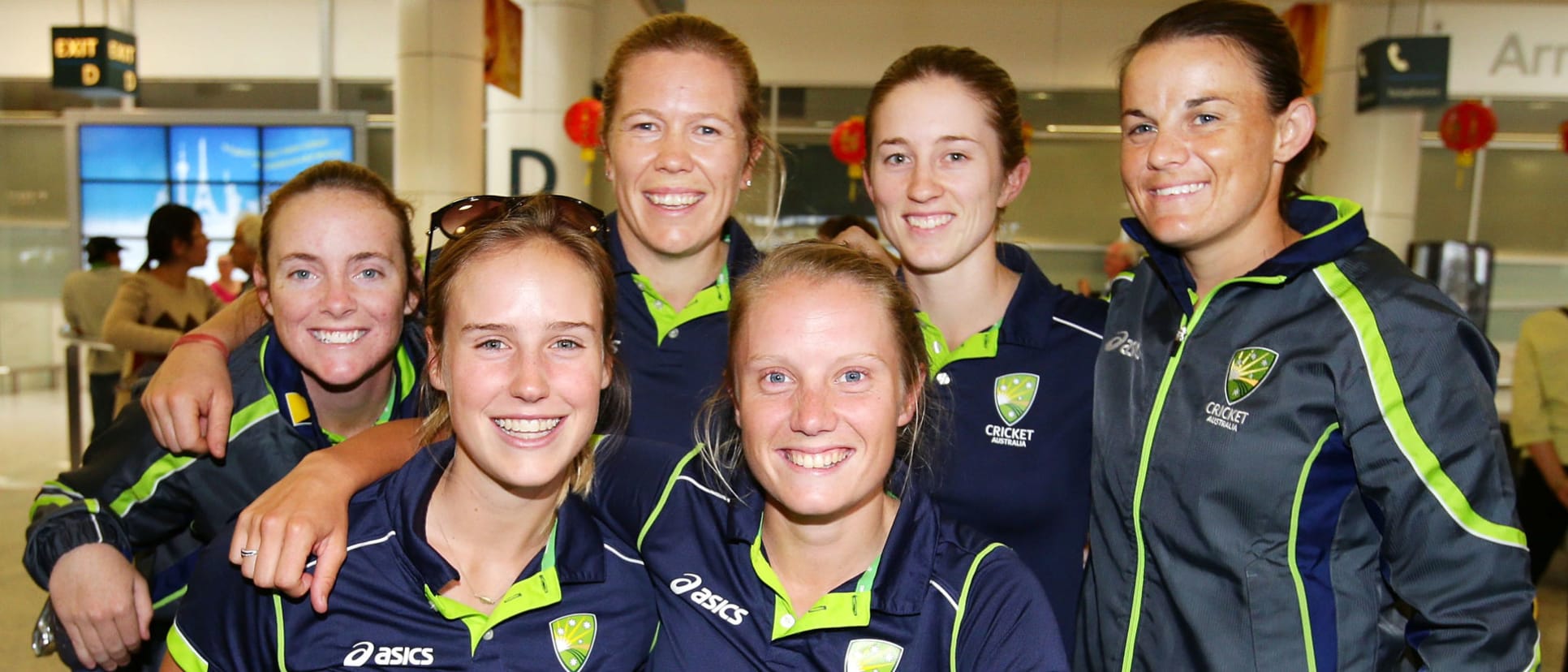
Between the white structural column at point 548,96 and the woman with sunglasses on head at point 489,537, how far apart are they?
27.9 ft

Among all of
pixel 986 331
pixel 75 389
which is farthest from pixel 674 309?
pixel 75 389

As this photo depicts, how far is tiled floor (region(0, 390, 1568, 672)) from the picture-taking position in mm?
4812

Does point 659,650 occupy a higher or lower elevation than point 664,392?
lower

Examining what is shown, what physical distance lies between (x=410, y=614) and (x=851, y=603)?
28.2 inches

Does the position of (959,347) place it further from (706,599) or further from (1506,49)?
(1506,49)

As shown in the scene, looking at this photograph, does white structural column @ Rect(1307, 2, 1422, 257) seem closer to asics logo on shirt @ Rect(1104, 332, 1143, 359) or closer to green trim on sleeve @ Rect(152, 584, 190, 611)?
asics logo on shirt @ Rect(1104, 332, 1143, 359)

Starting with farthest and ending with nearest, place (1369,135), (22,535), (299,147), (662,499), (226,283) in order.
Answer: (1369,135)
(226,283)
(299,147)
(22,535)
(662,499)

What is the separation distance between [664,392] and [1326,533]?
1320 mm

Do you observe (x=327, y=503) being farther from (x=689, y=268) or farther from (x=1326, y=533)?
(x=1326, y=533)

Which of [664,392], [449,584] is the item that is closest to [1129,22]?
[664,392]

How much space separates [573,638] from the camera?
173 cm

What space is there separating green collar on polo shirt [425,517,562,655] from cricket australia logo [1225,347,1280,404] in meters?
1.19

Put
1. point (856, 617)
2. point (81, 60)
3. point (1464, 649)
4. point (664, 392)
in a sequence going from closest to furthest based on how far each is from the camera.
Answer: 1. point (1464, 649)
2. point (856, 617)
3. point (664, 392)
4. point (81, 60)

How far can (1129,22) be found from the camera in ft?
38.5
